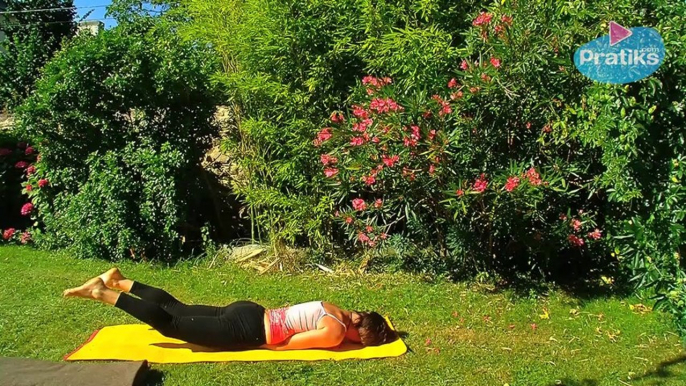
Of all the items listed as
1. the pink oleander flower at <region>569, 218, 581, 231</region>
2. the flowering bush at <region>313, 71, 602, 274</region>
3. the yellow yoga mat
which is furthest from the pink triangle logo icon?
the yellow yoga mat

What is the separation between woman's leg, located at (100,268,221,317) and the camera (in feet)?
14.1

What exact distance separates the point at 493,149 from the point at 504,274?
4.54 ft

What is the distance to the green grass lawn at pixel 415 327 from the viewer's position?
3.99 meters

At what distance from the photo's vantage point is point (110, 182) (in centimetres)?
653

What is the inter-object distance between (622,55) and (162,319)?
3336mm

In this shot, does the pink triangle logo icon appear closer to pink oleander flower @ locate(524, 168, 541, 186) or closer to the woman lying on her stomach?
pink oleander flower @ locate(524, 168, 541, 186)

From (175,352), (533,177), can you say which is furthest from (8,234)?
(533,177)

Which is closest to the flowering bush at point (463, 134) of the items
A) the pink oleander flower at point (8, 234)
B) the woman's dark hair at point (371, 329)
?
the woman's dark hair at point (371, 329)

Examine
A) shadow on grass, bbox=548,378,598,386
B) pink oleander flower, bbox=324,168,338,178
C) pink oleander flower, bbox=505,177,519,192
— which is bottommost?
shadow on grass, bbox=548,378,598,386

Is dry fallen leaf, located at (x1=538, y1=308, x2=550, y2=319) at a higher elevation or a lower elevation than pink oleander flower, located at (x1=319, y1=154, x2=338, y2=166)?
lower

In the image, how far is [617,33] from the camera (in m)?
3.64

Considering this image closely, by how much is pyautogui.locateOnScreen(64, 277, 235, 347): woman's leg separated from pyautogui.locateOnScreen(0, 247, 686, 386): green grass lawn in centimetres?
22

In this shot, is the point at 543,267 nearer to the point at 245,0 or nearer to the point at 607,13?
the point at 607,13

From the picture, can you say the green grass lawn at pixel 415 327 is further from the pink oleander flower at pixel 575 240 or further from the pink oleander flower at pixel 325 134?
the pink oleander flower at pixel 325 134
